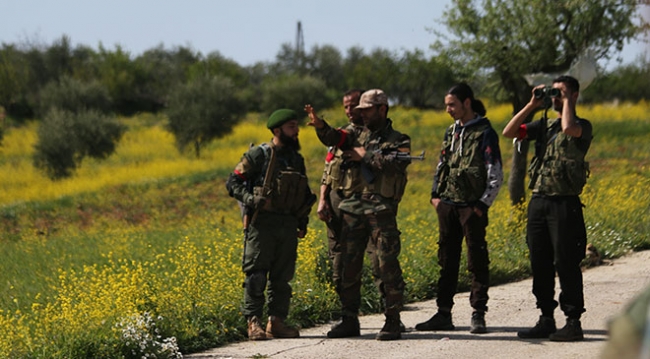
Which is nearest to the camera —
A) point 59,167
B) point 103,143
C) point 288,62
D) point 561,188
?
point 561,188

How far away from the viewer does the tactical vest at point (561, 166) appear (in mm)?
7164

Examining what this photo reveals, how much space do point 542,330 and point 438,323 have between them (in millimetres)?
902

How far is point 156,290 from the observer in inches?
311

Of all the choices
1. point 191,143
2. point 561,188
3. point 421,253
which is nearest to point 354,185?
point 561,188

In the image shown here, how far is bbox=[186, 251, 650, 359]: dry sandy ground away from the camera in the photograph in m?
7.01

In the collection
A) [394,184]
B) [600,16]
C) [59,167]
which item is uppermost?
[600,16]

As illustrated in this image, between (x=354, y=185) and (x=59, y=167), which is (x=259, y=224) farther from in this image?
(x=59, y=167)

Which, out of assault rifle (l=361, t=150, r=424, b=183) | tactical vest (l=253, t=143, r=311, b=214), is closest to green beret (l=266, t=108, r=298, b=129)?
tactical vest (l=253, t=143, r=311, b=214)

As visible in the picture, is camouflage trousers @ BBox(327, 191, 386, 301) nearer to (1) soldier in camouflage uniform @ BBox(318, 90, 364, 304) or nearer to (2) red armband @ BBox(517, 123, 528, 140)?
(1) soldier in camouflage uniform @ BBox(318, 90, 364, 304)

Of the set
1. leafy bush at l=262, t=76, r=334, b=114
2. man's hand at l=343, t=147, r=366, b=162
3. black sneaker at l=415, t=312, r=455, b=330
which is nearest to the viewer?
man's hand at l=343, t=147, r=366, b=162

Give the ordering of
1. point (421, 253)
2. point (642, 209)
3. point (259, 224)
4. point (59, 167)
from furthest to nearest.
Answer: point (59, 167)
point (642, 209)
point (421, 253)
point (259, 224)

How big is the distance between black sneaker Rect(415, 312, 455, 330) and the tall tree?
42.3 feet

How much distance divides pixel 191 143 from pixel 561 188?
48.5m

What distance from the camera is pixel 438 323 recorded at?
796 centimetres
